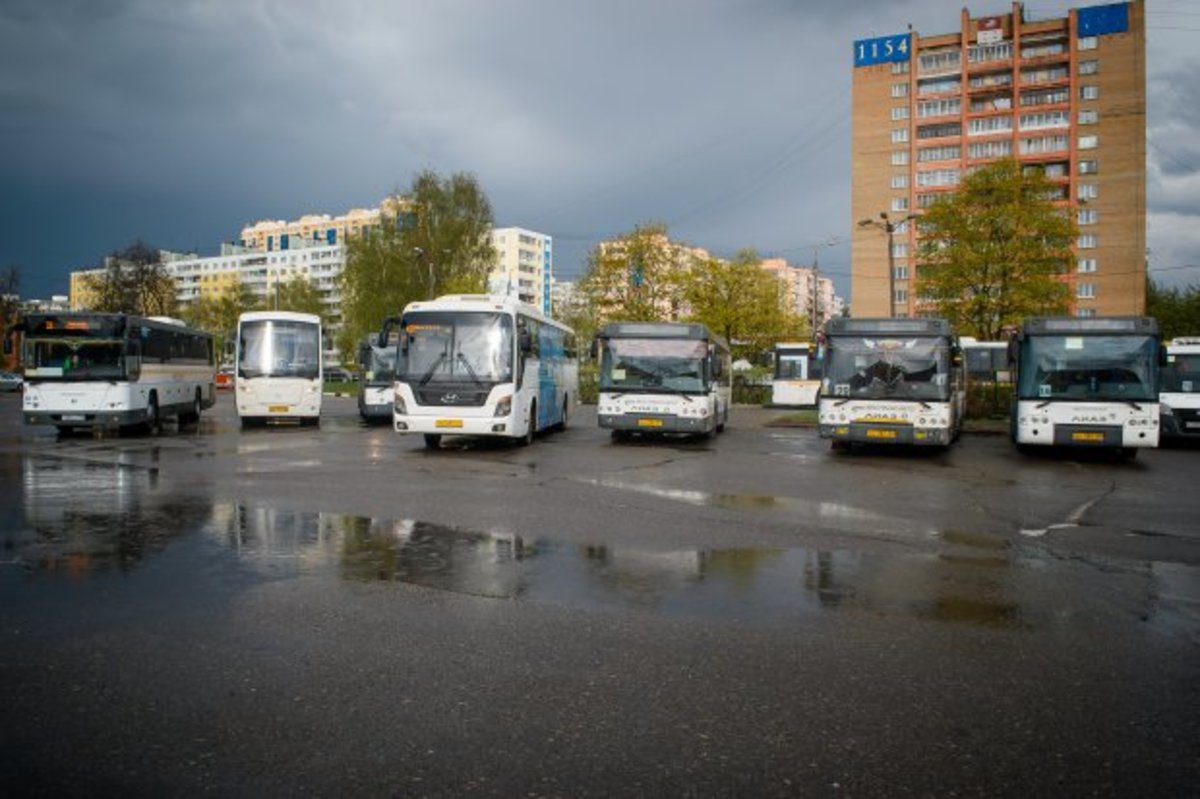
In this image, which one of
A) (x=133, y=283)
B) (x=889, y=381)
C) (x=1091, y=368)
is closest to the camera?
(x=1091, y=368)

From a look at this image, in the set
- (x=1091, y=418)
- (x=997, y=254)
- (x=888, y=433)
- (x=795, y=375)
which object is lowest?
(x=888, y=433)

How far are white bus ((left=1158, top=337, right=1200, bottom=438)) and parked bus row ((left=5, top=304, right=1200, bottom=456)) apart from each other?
0.03m

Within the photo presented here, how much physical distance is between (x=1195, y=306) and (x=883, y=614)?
71.5 metres

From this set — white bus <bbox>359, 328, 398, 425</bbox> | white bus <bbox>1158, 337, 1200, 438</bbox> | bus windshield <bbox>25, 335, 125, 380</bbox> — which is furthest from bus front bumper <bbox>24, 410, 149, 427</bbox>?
white bus <bbox>1158, 337, 1200, 438</bbox>

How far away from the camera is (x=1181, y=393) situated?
22844 millimetres

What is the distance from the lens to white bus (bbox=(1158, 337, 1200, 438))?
22.5m

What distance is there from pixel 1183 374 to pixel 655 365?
516 inches

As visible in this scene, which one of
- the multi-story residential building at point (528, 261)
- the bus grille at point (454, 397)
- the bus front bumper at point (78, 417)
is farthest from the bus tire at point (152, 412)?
the multi-story residential building at point (528, 261)

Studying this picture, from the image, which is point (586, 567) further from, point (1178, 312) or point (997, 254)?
point (1178, 312)

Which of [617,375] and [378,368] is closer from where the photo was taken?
[617,375]

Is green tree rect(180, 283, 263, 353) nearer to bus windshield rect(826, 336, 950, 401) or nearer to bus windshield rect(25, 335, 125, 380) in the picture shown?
bus windshield rect(25, 335, 125, 380)

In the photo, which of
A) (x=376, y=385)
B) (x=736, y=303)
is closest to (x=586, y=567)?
(x=376, y=385)

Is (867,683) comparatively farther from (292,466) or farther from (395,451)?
(395,451)

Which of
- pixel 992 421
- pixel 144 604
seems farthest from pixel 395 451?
pixel 992 421
